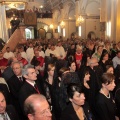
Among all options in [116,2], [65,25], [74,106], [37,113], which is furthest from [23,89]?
[65,25]

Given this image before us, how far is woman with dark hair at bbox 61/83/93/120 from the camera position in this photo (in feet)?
9.62

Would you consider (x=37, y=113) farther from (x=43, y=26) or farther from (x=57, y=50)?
(x=43, y=26)

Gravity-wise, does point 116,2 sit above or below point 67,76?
above

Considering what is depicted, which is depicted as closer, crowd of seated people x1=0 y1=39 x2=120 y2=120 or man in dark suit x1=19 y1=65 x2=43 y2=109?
crowd of seated people x1=0 y1=39 x2=120 y2=120

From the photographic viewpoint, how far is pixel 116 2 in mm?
15750

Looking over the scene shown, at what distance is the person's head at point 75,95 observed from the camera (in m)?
2.97

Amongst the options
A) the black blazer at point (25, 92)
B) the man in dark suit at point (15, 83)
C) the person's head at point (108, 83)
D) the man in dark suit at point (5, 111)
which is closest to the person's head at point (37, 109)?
the man in dark suit at point (5, 111)

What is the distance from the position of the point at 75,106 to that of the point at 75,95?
0.18 m

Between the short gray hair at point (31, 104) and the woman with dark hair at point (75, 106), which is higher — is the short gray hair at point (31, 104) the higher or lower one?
the higher one

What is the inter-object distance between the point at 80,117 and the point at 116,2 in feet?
47.0

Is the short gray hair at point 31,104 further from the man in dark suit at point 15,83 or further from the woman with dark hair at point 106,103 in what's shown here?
the man in dark suit at point 15,83

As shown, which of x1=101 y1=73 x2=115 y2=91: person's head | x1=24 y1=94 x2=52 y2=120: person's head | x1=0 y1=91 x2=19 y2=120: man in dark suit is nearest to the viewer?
x1=24 y1=94 x2=52 y2=120: person's head

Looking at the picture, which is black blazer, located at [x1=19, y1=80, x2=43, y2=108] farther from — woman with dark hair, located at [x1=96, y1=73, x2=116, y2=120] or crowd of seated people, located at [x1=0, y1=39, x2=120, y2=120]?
woman with dark hair, located at [x1=96, y1=73, x2=116, y2=120]

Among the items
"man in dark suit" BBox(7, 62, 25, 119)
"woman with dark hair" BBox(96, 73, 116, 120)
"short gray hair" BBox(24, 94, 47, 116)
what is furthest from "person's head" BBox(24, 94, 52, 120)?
"man in dark suit" BBox(7, 62, 25, 119)
